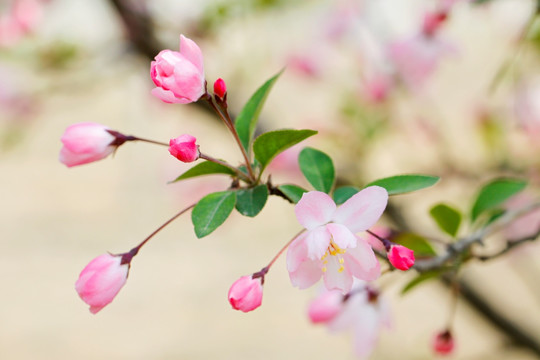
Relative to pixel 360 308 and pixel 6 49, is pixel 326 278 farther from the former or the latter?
pixel 6 49

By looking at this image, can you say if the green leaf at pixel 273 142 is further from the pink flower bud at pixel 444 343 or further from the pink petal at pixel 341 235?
the pink flower bud at pixel 444 343

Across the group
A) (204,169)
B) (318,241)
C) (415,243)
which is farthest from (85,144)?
(415,243)

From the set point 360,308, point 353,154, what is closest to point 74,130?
point 360,308

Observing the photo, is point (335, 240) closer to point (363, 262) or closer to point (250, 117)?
point (363, 262)

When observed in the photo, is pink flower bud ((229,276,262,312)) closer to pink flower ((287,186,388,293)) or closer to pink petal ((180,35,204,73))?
pink flower ((287,186,388,293))

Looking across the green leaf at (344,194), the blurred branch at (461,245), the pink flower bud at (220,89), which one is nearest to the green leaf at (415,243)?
the blurred branch at (461,245)

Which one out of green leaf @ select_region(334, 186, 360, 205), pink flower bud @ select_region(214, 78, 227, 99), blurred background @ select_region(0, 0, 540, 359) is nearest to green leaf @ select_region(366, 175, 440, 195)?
green leaf @ select_region(334, 186, 360, 205)
